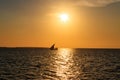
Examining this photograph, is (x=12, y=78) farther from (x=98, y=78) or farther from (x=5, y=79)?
(x=98, y=78)

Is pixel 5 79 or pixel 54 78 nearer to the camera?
pixel 5 79

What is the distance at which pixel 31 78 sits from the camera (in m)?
53.6

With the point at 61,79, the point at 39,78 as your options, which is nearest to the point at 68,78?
the point at 61,79

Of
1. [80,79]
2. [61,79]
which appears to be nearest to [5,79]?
[61,79]

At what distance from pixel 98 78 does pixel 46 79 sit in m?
10.4

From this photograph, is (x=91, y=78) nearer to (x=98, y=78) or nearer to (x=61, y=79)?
(x=98, y=78)

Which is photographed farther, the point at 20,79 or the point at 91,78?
the point at 91,78

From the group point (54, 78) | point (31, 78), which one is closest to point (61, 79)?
point (54, 78)

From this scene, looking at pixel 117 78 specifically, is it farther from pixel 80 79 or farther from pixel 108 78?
pixel 80 79

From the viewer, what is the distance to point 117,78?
56.2 m

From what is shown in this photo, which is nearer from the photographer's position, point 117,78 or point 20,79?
point 20,79

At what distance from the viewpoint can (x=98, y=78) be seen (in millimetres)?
55781

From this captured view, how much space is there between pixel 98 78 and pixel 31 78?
1299 centimetres

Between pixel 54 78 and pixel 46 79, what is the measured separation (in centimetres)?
249
